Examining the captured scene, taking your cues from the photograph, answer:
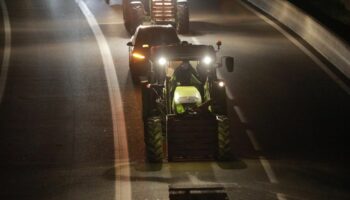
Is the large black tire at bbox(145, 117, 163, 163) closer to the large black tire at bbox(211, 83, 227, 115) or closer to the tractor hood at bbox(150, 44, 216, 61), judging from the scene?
the large black tire at bbox(211, 83, 227, 115)

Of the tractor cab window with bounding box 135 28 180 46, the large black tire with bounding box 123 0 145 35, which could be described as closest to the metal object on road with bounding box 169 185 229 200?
the tractor cab window with bounding box 135 28 180 46

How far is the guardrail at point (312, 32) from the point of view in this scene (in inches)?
1069

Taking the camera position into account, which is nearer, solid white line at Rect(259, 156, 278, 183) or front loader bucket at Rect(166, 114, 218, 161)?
solid white line at Rect(259, 156, 278, 183)

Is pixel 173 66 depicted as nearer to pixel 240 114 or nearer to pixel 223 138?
pixel 223 138

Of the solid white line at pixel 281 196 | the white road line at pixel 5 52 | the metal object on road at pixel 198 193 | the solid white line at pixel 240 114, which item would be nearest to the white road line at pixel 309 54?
the solid white line at pixel 240 114

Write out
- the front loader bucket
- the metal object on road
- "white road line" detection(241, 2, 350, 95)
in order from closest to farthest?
the metal object on road < the front loader bucket < "white road line" detection(241, 2, 350, 95)

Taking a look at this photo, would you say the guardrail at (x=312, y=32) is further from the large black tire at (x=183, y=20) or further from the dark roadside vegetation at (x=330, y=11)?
the large black tire at (x=183, y=20)

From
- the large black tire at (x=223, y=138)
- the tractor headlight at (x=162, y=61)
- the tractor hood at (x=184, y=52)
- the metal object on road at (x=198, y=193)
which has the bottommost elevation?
the large black tire at (x=223, y=138)

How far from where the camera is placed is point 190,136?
17.5 metres

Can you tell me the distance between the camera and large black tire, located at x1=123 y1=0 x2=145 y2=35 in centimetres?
3483

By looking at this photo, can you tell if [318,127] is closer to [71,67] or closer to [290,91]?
[290,91]

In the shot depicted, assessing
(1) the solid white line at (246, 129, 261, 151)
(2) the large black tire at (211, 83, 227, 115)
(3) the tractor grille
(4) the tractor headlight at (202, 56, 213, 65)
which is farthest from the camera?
(3) the tractor grille

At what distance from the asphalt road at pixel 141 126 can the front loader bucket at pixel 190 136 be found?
1.16 ft

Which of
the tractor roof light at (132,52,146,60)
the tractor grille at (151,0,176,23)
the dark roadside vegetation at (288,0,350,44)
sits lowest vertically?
the dark roadside vegetation at (288,0,350,44)
